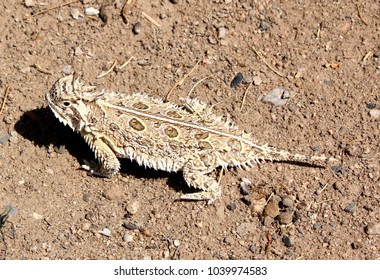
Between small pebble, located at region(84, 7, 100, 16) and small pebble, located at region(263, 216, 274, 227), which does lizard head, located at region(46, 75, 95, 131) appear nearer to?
small pebble, located at region(84, 7, 100, 16)

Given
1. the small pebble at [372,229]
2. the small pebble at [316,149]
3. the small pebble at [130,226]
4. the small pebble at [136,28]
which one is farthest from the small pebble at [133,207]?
the small pebble at [372,229]

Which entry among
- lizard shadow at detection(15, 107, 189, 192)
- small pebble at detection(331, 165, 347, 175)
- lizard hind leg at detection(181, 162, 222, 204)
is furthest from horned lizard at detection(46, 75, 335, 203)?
lizard shadow at detection(15, 107, 189, 192)

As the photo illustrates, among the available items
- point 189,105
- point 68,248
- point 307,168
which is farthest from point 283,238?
point 68,248

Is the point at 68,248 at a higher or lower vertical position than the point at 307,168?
lower

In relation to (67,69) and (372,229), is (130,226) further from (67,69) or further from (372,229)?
(372,229)

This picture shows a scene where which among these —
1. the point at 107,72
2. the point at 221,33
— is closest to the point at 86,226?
the point at 107,72
